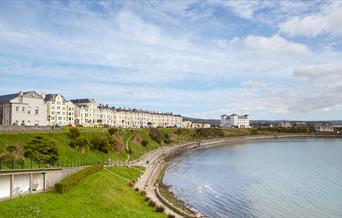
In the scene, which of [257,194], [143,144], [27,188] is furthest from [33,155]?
[143,144]

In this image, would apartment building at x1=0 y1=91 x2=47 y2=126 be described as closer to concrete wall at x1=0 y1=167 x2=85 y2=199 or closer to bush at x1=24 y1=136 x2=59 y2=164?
bush at x1=24 y1=136 x2=59 y2=164

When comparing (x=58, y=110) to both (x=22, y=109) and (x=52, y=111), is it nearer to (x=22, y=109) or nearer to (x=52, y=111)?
(x=52, y=111)

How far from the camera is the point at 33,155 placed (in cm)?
5125

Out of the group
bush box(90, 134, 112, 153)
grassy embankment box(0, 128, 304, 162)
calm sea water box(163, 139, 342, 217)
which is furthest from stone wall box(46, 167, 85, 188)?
bush box(90, 134, 112, 153)

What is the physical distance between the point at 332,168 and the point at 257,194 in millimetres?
38809

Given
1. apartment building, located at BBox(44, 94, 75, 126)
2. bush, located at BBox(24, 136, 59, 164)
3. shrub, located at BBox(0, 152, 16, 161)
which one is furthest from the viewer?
apartment building, located at BBox(44, 94, 75, 126)

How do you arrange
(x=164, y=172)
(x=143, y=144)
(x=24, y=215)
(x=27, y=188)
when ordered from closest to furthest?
1. (x=24, y=215)
2. (x=27, y=188)
3. (x=164, y=172)
4. (x=143, y=144)

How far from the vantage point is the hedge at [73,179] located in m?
36.1

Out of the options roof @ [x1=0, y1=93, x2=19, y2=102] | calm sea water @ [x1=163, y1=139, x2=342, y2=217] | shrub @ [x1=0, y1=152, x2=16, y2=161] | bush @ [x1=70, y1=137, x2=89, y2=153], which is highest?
roof @ [x1=0, y1=93, x2=19, y2=102]

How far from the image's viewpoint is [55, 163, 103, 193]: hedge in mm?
36062

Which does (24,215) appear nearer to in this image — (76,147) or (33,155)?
(33,155)

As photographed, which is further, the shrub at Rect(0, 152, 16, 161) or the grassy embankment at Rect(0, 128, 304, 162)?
the grassy embankment at Rect(0, 128, 304, 162)

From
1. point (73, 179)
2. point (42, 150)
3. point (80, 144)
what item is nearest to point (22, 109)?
point (80, 144)

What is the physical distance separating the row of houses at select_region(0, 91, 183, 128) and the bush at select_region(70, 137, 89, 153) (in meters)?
15.6
